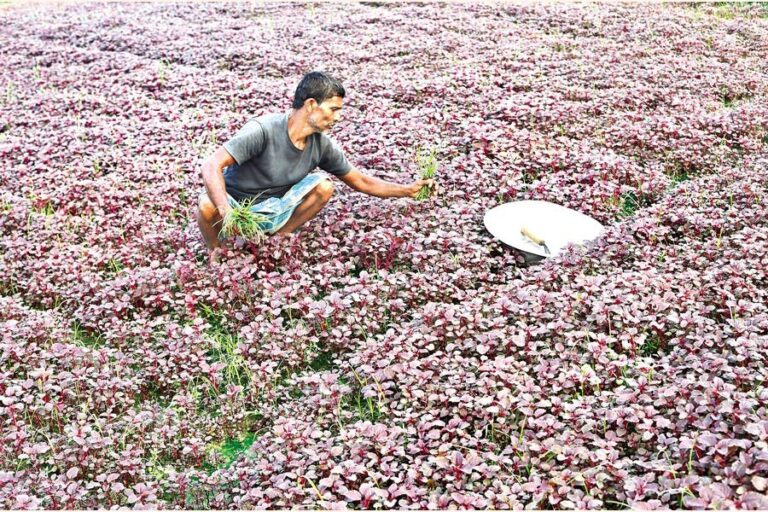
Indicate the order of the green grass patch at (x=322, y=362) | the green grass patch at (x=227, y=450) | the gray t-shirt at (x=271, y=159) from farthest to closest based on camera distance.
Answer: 1. the gray t-shirt at (x=271, y=159)
2. the green grass patch at (x=322, y=362)
3. the green grass patch at (x=227, y=450)

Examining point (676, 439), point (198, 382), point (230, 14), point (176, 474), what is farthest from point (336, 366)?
point (230, 14)

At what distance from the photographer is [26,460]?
3395 millimetres

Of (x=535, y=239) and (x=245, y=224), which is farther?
(x=535, y=239)

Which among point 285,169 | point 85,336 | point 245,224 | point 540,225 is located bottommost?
point 85,336

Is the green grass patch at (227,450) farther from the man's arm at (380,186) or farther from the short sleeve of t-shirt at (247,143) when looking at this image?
the man's arm at (380,186)

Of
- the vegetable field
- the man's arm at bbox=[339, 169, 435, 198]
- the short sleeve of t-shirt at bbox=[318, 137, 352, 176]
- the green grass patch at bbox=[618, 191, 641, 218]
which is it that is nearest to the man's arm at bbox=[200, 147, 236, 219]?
the vegetable field

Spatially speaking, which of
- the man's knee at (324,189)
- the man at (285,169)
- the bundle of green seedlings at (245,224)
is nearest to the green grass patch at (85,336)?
the man at (285,169)

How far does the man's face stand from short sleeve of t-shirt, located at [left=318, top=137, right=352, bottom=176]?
286 mm

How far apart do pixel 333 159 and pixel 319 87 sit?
2.27 feet

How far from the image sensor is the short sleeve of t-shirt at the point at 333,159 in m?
5.04

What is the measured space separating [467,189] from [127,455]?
3.84 metres

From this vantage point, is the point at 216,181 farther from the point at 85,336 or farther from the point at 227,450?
the point at 227,450

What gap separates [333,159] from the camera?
511cm

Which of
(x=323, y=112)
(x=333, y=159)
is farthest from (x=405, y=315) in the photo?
(x=323, y=112)
